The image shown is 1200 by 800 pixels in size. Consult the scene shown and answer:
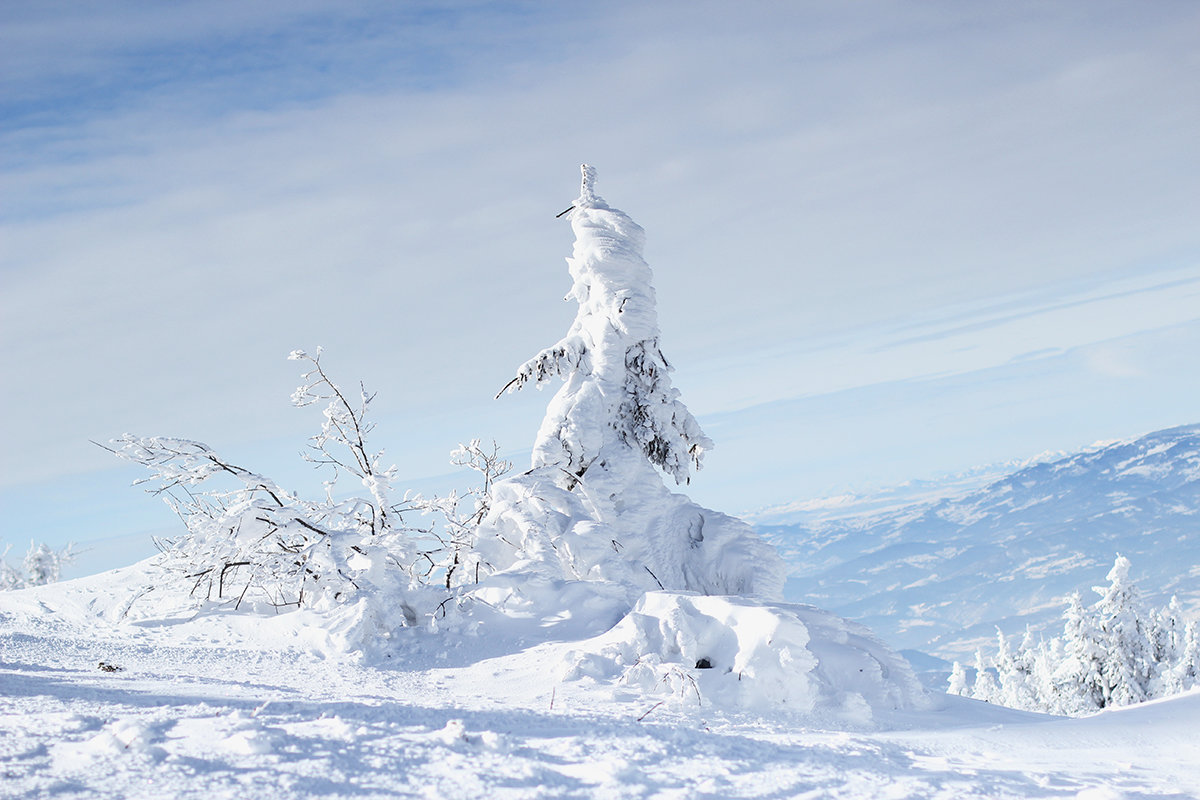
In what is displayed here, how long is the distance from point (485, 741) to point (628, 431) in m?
8.65

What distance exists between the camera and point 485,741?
4.43 metres

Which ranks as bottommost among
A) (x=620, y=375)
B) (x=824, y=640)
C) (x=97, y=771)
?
(x=97, y=771)

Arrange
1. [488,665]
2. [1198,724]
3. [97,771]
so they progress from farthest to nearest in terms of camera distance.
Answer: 1. [488,665]
2. [1198,724]
3. [97,771]

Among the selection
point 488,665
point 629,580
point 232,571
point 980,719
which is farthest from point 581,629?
point 232,571

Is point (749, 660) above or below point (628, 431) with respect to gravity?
below

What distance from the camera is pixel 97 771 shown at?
3777 millimetres

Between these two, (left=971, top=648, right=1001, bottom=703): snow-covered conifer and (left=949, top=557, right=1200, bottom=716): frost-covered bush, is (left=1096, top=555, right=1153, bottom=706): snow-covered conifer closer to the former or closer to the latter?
(left=949, top=557, right=1200, bottom=716): frost-covered bush

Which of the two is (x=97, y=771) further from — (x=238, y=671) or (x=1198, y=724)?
(x=1198, y=724)

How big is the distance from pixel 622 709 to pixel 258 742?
8.72ft

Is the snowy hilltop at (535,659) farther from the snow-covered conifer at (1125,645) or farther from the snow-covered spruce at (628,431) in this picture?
the snow-covered conifer at (1125,645)

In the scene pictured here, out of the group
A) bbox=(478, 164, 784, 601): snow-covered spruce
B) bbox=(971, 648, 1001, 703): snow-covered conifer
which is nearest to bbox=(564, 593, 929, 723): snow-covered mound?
bbox=(478, 164, 784, 601): snow-covered spruce

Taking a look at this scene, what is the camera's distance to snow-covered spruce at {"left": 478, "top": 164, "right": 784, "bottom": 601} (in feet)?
40.4

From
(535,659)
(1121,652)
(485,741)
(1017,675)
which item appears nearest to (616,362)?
(535,659)

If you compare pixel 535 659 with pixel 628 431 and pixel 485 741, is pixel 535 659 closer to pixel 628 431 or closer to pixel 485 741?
pixel 485 741
